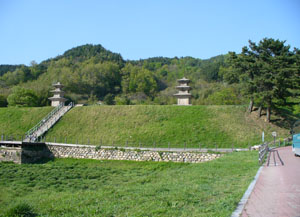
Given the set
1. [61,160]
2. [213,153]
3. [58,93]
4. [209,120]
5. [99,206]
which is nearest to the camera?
[99,206]

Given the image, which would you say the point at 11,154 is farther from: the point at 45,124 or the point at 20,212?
the point at 20,212

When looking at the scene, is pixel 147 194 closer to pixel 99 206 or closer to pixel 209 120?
pixel 99 206

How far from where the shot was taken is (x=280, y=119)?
1410 inches

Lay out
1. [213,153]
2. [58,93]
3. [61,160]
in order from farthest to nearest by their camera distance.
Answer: [58,93], [61,160], [213,153]

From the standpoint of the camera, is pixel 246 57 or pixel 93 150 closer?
pixel 93 150

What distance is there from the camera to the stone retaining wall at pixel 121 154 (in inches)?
973

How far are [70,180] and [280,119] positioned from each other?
2912cm

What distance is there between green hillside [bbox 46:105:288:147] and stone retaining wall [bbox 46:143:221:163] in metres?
3.87

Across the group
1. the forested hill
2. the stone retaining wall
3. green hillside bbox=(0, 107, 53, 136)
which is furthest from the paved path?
the forested hill

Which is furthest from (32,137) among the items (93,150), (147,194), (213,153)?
(147,194)

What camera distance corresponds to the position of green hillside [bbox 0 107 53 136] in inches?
1503

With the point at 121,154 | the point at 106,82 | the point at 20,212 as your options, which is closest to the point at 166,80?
the point at 106,82

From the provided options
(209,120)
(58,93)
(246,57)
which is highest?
(246,57)

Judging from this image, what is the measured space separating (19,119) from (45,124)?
611cm
